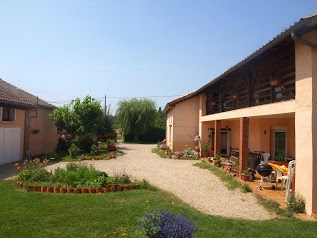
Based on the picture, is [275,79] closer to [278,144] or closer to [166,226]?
[278,144]

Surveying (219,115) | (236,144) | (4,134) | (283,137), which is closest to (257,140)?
(283,137)

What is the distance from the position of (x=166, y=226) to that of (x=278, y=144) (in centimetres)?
1233

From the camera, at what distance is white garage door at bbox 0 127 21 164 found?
15383 millimetres

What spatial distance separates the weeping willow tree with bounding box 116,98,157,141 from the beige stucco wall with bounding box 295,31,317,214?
30.5 m

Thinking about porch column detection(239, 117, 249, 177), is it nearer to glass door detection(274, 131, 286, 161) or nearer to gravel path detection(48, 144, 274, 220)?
gravel path detection(48, 144, 274, 220)

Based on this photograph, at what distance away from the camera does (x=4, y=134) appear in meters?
15.5

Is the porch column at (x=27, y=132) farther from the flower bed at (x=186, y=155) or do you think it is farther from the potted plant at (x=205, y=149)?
the potted plant at (x=205, y=149)

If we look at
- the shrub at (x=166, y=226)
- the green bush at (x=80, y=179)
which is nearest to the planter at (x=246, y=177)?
the green bush at (x=80, y=179)

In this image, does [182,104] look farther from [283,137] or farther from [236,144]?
[283,137]

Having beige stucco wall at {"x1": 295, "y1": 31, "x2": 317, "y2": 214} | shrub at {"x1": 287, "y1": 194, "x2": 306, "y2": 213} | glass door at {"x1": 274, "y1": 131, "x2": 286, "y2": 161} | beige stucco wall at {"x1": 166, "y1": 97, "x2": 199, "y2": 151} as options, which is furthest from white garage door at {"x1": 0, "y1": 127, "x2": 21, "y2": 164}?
glass door at {"x1": 274, "y1": 131, "x2": 286, "y2": 161}

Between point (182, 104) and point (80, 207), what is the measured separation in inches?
639

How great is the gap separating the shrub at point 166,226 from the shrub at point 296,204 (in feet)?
14.4

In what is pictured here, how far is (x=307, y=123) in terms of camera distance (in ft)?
23.1

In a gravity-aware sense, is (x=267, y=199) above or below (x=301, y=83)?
below
